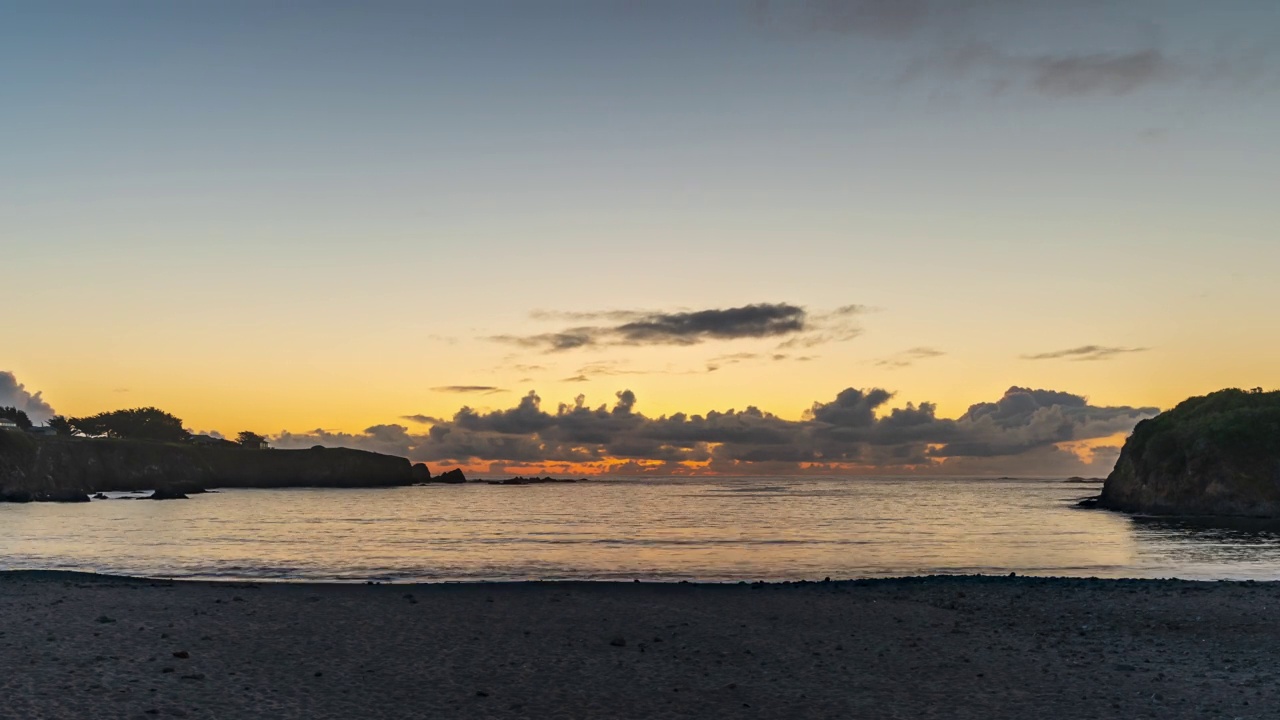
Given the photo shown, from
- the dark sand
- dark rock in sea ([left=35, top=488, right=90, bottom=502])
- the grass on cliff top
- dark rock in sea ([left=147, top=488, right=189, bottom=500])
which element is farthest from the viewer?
dark rock in sea ([left=147, top=488, right=189, bottom=500])

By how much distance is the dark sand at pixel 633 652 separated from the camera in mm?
15109

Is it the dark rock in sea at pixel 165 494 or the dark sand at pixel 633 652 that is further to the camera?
the dark rock in sea at pixel 165 494

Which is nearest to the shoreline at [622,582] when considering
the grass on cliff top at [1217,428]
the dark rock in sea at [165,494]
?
the grass on cliff top at [1217,428]

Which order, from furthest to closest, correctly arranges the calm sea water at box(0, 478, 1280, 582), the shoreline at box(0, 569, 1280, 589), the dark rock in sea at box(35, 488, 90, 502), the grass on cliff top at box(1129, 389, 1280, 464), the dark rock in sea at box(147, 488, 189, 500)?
the dark rock in sea at box(147, 488, 189, 500), the dark rock in sea at box(35, 488, 90, 502), the grass on cliff top at box(1129, 389, 1280, 464), the calm sea water at box(0, 478, 1280, 582), the shoreline at box(0, 569, 1280, 589)

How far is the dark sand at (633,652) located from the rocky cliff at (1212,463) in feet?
278

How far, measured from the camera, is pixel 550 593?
29719 millimetres

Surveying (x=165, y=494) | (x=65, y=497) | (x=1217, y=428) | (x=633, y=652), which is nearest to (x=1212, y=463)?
(x=1217, y=428)

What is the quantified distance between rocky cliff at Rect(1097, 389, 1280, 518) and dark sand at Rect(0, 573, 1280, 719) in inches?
3340

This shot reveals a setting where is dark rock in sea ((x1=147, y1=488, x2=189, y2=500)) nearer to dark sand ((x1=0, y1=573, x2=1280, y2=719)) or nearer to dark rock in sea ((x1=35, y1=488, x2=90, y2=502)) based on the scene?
dark rock in sea ((x1=35, y1=488, x2=90, y2=502))

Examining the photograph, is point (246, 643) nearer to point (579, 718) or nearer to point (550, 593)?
point (579, 718)

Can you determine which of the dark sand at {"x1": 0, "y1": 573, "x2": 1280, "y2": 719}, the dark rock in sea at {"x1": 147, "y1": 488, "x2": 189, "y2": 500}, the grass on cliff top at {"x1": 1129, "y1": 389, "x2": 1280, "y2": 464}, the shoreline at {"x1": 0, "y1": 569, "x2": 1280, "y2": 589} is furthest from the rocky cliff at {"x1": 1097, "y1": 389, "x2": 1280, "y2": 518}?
the dark rock in sea at {"x1": 147, "y1": 488, "x2": 189, "y2": 500}

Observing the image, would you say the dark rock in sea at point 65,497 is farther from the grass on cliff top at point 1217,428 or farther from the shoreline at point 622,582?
the grass on cliff top at point 1217,428

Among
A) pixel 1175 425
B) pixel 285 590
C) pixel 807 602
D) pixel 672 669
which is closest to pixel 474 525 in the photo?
pixel 285 590

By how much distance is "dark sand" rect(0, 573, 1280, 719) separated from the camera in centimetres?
1511
